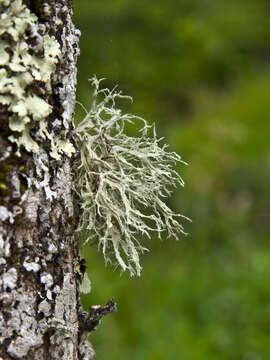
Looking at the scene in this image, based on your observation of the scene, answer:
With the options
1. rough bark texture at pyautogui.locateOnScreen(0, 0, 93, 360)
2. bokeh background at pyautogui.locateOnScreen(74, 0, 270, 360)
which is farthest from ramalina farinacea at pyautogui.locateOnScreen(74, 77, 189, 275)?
bokeh background at pyautogui.locateOnScreen(74, 0, 270, 360)

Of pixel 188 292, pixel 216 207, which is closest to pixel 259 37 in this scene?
pixel 216 207

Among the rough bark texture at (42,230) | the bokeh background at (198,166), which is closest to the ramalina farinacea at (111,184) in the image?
the rough bark texture at (42,230)

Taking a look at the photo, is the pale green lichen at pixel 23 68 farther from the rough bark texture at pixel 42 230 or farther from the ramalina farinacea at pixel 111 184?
the ramalina farinacea at pixel 111 184

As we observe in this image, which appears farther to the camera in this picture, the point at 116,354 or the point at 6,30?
the point at 116,354

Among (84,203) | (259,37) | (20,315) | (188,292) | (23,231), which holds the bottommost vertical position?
(20,315)

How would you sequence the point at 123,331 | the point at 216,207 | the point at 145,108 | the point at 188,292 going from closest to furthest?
the point at 123,331, the point at 188,292, the point at 216,207, the point at 145,108

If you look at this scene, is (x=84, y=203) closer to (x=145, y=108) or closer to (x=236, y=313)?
(x=236, y=313)

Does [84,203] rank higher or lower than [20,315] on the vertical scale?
higher
